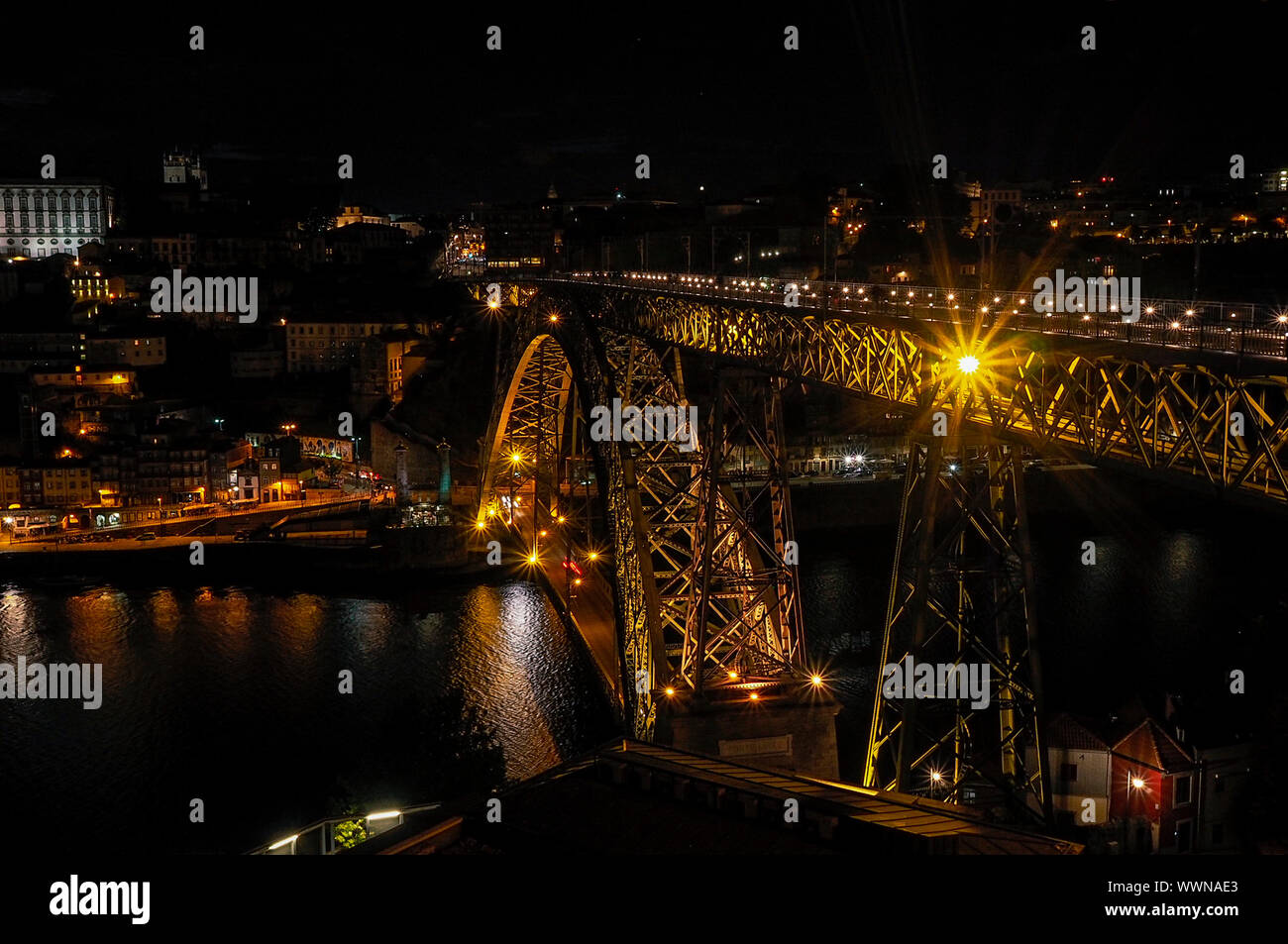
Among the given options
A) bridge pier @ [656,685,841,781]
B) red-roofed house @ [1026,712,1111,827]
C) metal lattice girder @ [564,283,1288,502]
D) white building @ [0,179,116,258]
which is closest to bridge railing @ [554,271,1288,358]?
metal lattice girder @ [564,283,1288,502]

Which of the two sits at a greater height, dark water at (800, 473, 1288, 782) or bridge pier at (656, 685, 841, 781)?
bridge pier at (656, 685, 841, 781)

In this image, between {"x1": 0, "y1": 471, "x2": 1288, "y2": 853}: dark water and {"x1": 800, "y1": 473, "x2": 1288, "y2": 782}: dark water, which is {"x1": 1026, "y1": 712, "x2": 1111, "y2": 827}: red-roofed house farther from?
{"x1": 0, "y1": 471, "x2": 1288, "y2": 853}: dark water

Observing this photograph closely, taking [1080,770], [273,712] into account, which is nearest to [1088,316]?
[1080,770]

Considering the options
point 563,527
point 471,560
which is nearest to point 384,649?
point 563,527

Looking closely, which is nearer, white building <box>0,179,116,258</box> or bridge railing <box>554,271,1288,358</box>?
bridge railing <box>554,271,1288,358</box>

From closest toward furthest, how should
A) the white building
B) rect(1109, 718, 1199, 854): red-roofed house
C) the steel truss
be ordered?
the steel truss < rect(1109, 718, 1199, 854): red-roofed house < the white building

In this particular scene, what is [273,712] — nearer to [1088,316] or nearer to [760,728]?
[760,728]

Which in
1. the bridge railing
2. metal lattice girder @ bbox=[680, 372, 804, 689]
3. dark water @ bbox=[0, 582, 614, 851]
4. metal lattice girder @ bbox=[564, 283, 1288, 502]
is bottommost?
dark water @ bbox=[0, 582, 614, 851]

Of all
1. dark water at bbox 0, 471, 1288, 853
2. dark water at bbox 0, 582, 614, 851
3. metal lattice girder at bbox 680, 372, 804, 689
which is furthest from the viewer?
dark water at bbox 0, 471, 1288, 853
